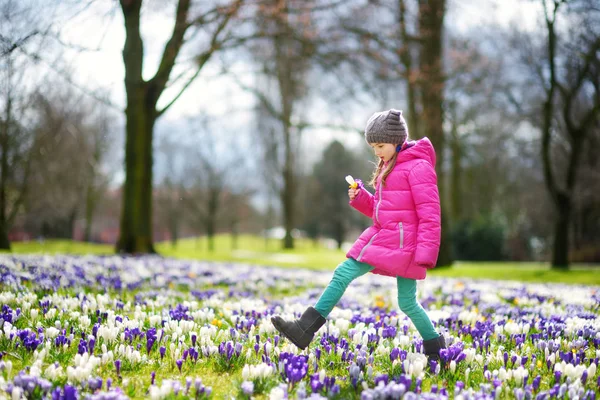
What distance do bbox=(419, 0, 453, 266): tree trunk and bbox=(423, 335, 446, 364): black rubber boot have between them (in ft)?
50.8

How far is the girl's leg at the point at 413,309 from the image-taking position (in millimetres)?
4367

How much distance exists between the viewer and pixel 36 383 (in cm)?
311

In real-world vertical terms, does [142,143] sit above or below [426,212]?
above

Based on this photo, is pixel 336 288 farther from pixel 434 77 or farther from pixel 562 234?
pixel 562 234

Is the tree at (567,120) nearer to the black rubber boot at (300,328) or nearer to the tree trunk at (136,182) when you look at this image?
the tree trunk at (136,182)

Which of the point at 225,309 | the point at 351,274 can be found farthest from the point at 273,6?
the point at 351,274

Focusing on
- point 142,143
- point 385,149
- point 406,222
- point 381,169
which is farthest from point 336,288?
point 142,143

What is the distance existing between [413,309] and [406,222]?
74 cm

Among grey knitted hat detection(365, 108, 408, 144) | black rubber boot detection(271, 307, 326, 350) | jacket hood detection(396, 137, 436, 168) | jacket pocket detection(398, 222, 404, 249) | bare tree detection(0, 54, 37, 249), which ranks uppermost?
bare tree detection(0, 54, 37, 249)

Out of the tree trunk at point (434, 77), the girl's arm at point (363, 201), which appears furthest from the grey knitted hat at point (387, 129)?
the tree trunk at point (434, 77)

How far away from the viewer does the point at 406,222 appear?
4348 millimetres

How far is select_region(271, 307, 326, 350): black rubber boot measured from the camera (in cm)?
421

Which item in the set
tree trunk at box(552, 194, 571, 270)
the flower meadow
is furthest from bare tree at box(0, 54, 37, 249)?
tree trunk at box(552, 194, 571, 270)

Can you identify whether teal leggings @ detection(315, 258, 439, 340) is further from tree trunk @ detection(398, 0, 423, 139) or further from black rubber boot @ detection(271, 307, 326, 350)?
tree trunk @ detection(398, 0, 423, 139)
